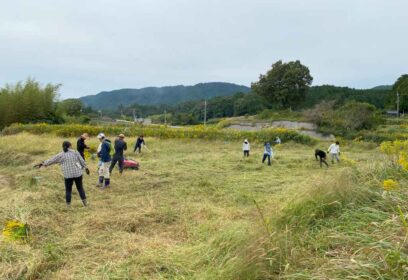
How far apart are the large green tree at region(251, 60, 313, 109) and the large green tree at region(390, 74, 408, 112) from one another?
55.5ft

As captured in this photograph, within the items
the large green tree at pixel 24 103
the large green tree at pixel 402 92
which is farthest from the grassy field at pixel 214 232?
the large green tree at pixel 402 92

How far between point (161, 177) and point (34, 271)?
246 inches

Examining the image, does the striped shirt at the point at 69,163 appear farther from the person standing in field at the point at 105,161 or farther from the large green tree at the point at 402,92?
the large green tree at the point at 402,92

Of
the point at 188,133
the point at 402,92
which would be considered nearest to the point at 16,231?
the point at 188,133

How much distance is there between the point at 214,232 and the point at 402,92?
61786mm

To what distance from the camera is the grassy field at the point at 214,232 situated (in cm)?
310

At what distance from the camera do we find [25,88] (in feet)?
98.5

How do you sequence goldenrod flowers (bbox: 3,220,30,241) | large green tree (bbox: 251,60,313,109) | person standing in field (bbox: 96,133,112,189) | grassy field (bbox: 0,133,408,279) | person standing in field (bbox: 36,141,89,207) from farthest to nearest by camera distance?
large green tree (bbox: 251,60,313,109)
person standing in field (bbox: 96,133,112,189)
person standing in field (bbox: 36,141,89,207)
goldenrod flowers (bbox: 3,220,30,241)
grassy field (bbox: 0,133,408,279)

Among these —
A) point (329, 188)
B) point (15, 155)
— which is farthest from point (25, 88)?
point (329, 188)

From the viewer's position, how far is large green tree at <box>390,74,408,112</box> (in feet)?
183

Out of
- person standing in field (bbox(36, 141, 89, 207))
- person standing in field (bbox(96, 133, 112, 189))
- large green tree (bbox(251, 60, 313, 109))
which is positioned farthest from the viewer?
large green tree (bbox(251, 60, 313, 109))

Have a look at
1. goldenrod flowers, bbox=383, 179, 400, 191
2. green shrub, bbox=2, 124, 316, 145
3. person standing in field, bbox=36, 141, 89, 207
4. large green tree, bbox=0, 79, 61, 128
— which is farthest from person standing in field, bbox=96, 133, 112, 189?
large green tree, bbox=0, 79, 61, 128

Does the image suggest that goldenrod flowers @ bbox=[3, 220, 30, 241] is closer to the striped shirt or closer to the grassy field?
the grassy field

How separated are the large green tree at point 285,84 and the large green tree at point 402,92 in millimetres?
16909
